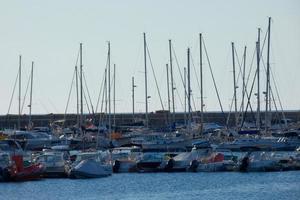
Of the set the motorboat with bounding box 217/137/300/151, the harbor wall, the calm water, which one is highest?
the harbor wall

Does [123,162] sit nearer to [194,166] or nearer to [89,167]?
[194,166]

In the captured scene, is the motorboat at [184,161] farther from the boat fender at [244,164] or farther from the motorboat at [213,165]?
the boat fender at [244,164]

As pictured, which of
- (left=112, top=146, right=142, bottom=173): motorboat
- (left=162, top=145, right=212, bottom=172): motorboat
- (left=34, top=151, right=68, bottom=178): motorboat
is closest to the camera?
(left=34, top=151, right=68, bottom=178): motorboat

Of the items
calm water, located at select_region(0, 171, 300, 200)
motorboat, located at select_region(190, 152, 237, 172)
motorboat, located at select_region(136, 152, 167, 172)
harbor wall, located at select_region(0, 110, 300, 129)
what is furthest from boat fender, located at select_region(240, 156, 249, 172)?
harbor wall, located at select_region(0, 110, 300, 129)

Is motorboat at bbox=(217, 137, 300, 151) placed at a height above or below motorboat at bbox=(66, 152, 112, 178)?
above

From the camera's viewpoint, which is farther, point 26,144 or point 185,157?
point 26,144

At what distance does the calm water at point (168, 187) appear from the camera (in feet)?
177

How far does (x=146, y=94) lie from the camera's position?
8800 cm

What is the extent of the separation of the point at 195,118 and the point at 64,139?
1169cm

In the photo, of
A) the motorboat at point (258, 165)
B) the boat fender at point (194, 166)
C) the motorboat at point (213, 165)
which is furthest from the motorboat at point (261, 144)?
the boat fender at point (194, 166)

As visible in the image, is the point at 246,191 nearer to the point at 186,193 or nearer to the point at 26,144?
the point at 186,193

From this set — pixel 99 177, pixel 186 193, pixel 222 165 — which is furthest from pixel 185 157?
pixel 186 193

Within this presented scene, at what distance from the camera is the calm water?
177ft

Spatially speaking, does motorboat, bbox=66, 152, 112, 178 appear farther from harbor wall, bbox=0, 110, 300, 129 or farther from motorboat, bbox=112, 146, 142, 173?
harbor wall, bbox=0, 110, 300, 129
